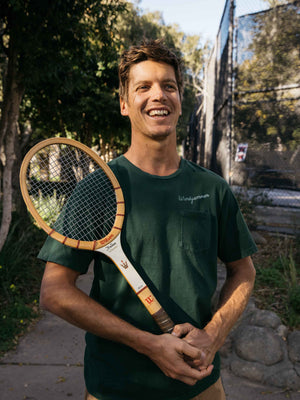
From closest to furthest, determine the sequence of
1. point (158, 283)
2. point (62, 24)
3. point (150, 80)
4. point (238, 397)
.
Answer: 1. point (158, 283)
2. point (150, 80)
3. point (238, 397)
4. point (62, 24)

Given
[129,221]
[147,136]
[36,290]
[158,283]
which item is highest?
[147,136]

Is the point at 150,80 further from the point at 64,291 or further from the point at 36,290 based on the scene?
the point at 36,290

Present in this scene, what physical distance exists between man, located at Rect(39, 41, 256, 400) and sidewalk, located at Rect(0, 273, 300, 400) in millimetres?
1996

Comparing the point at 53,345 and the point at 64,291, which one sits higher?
the point at 64,291

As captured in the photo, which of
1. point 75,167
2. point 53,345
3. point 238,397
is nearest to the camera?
point 75,167

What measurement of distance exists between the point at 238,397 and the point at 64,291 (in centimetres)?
247

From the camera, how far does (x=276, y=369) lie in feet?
10.8

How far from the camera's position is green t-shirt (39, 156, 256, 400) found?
133cm

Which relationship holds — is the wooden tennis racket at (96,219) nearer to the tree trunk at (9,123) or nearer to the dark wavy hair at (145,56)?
the dark wavy hair at (145,56)

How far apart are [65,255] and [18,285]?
4.09m

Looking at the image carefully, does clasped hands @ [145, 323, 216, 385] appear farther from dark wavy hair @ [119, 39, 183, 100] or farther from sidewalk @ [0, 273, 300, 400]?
sidewalk @ [0, 273, 300, 400]

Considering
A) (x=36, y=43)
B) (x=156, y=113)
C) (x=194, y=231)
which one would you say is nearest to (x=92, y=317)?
→ (x=194, y=231)

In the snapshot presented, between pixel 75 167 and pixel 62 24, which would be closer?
pixel 75 167

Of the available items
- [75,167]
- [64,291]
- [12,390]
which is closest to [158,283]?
[64,291]
